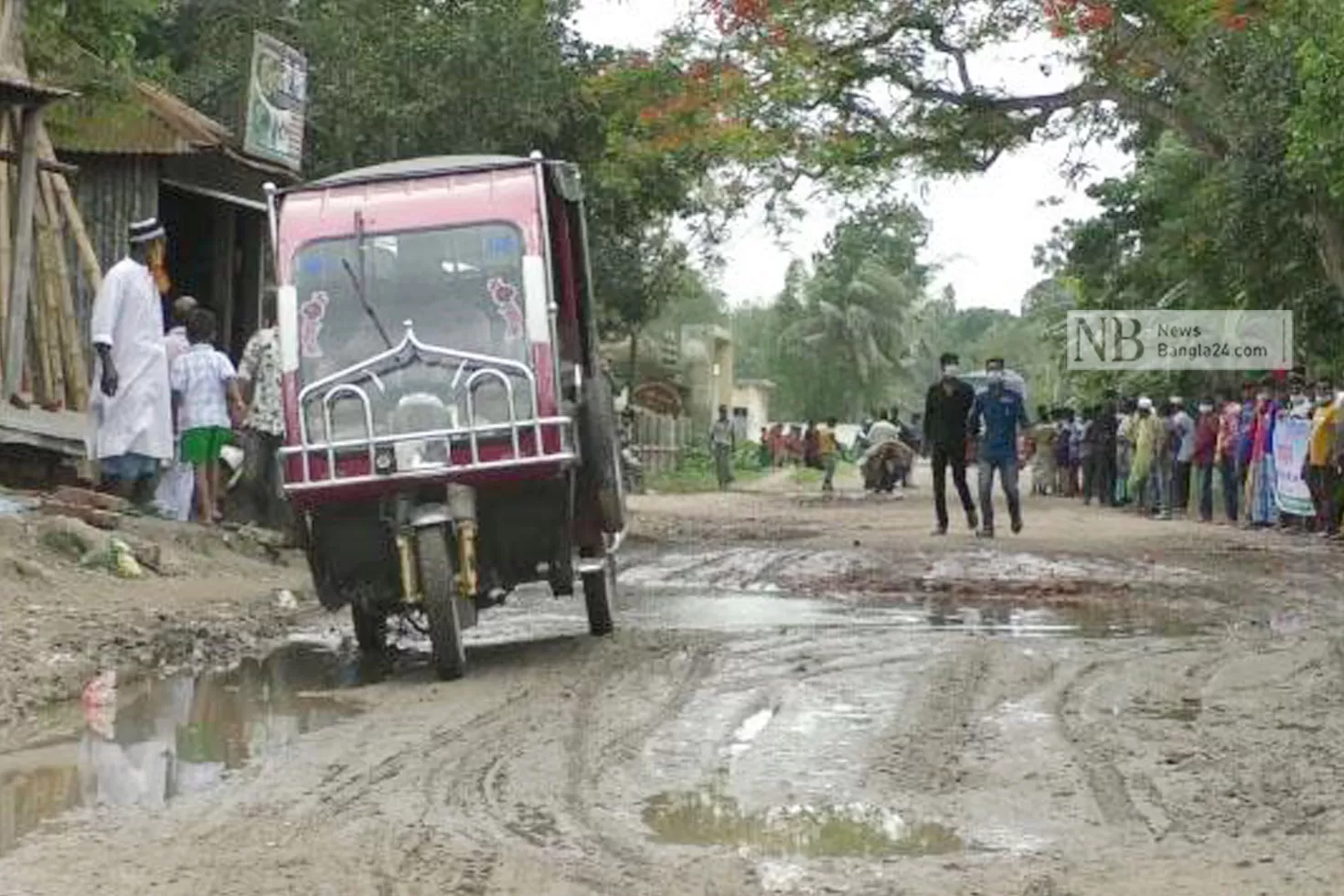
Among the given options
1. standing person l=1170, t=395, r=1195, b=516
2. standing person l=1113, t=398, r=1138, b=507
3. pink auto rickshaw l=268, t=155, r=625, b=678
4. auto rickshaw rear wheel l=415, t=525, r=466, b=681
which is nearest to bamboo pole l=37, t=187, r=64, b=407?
pink auto rickshaw l=268, t=155, r=625, b=678

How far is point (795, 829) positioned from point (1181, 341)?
2172cm

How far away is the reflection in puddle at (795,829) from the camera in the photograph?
4895 millimetres

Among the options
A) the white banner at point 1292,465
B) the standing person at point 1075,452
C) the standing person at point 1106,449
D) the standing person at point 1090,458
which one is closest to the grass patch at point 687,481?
the standing person at point 1075,452

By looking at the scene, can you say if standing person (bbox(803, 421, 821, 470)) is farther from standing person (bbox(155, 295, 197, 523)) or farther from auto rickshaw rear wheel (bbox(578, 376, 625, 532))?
auto rickshaw rear wheel (bbox(578, 376, 625, 532))

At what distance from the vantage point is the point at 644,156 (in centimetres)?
2094

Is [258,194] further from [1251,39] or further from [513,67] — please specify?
[1251,39]

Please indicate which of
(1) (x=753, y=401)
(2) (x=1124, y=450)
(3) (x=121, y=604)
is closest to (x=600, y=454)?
(3) (x=121, y=604)

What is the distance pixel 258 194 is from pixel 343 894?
47.8 feet

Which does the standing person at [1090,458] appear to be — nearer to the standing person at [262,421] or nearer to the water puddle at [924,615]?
the water puddle at [924,615]

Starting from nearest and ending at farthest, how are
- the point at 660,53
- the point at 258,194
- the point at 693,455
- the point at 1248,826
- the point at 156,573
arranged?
the point at 1248,826, the point at 156,573, the point at 258,194, the point at 660,53, the point at 693,455

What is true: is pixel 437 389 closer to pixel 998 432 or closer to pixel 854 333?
pixel 998 432

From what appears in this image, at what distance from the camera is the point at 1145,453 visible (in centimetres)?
2448

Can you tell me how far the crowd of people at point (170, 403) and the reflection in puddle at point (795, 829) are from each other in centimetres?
493

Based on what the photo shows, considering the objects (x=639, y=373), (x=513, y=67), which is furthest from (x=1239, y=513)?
(x=639, y=373)
